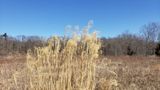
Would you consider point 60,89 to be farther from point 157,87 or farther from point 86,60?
point 157,87

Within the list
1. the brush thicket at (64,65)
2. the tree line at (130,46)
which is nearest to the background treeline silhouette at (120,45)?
the tree line at (130,46)

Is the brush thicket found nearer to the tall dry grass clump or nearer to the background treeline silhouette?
the tall dry grass clump

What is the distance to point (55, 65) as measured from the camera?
13.0 feet

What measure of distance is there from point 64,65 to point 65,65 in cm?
1

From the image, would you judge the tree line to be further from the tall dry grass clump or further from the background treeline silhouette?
the tall dry grass clump

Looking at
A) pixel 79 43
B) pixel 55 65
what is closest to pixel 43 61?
pixel 55 65

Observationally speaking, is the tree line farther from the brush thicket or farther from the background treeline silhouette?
the brush thicket

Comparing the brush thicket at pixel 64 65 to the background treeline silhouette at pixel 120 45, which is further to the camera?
the background treeline silhouette at pixel 120 45

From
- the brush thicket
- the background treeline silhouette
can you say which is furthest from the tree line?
the brush thicket

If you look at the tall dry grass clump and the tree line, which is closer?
the tall dry grass clump

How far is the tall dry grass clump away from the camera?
3.85 m

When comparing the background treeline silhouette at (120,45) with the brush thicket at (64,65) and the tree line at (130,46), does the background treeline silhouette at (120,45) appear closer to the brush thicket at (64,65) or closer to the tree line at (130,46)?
the tree line at (130,46)

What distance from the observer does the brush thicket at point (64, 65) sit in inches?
151

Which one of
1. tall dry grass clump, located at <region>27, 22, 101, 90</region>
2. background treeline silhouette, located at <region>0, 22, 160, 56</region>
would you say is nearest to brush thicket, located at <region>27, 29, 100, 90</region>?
tall dry grass clump, located at <region>27, 22, 101, 90</region>
